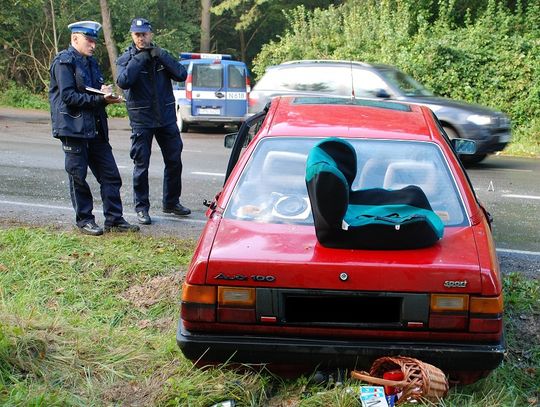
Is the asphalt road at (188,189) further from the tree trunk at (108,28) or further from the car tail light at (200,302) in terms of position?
the tree trunk at (108,28)

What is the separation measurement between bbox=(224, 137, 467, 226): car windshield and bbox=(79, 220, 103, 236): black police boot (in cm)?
267

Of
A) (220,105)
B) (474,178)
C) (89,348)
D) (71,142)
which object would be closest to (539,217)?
(474,178)

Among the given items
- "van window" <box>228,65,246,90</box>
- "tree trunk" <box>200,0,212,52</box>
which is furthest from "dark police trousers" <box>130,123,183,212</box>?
"tree trunk" <box>200,0,212,52</box>

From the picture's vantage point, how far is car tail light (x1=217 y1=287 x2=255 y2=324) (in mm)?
3516

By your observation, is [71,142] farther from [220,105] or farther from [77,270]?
[220,105]

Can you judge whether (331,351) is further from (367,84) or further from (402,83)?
(402,83)

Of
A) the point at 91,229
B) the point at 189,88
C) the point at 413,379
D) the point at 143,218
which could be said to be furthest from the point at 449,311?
the point at 189,88

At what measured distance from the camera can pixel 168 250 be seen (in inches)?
242

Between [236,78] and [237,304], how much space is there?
1578cm

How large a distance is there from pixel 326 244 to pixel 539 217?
532 cm

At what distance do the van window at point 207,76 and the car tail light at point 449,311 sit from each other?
15.7 m

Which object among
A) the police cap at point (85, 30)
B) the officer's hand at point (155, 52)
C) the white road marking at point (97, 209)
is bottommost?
the white road marking at point (97, 209)

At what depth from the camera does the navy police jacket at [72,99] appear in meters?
6.27

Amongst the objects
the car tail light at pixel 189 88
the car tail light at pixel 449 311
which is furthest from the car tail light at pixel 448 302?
the car tail light at pixel 189 88
